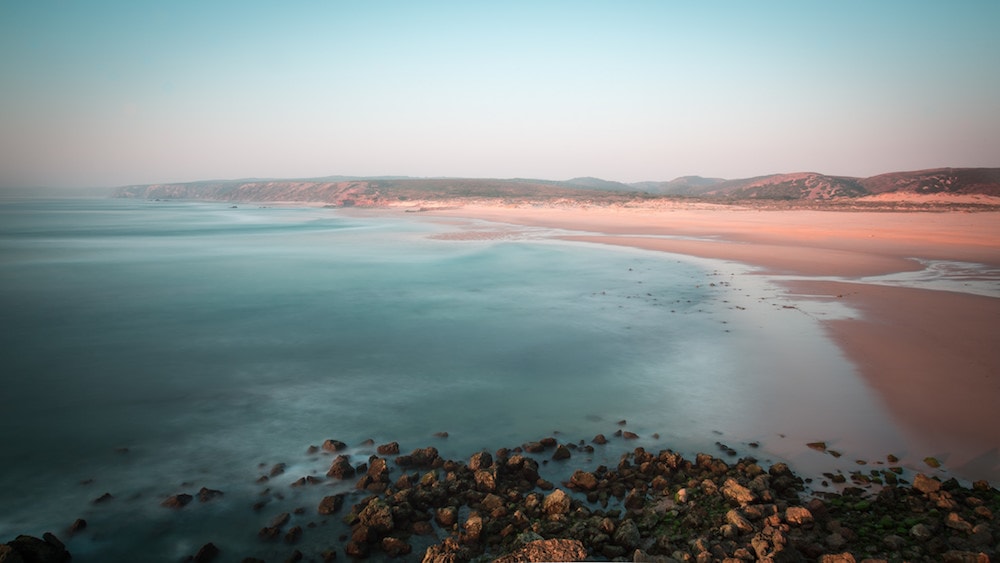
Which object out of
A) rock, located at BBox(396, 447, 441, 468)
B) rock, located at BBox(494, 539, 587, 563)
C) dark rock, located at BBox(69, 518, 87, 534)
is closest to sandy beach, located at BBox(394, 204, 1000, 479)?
rock, located at BBox(494, 539, 587, 563)

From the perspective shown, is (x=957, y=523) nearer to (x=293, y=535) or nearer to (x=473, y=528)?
(x=473, y=528)

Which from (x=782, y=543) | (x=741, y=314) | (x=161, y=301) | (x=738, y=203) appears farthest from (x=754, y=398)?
(x=738, y=203)

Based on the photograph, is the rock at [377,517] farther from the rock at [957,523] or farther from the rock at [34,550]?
the rock at [957,523]

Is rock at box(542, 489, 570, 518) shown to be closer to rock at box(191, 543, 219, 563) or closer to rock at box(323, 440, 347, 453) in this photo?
rock at box(323, 440, 347, 453)

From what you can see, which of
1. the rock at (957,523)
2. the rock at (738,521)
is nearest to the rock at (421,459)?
the rock at (738,521)

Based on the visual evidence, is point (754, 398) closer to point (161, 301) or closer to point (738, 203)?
point (161, 301)

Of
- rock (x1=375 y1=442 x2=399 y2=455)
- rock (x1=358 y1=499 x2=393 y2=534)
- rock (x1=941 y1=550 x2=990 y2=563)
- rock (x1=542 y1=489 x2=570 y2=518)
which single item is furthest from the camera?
rock (x1=375 y1=442 x2=399 y2=455)
